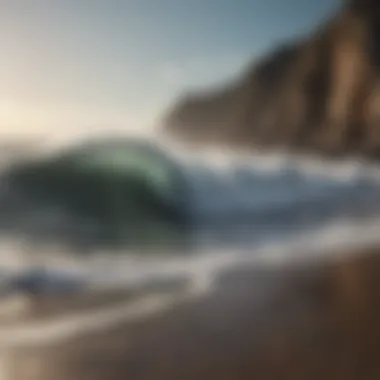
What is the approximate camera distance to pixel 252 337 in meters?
0.97

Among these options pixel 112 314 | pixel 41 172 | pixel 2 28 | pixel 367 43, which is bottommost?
pixel 112 314

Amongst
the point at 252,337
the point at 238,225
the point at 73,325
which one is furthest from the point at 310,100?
the point at 73,325

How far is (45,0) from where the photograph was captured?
1043mm

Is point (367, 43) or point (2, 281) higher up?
point (367, 43)

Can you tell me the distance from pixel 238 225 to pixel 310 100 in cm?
21

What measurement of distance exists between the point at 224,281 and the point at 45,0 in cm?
49

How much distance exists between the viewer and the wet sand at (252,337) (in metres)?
0.96

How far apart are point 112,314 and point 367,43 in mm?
534

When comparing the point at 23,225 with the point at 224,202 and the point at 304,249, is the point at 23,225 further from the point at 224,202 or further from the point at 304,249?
the point at 304,249

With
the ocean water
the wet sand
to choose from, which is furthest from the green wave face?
the wet sand

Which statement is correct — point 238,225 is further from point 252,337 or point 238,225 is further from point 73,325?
point 73,325

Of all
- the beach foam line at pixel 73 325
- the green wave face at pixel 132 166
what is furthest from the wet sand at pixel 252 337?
the green wave face at pixel 132 166

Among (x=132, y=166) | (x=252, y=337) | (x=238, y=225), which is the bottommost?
(x=252, y=337)

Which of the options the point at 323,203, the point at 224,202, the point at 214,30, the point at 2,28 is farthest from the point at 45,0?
the point at 323,203
